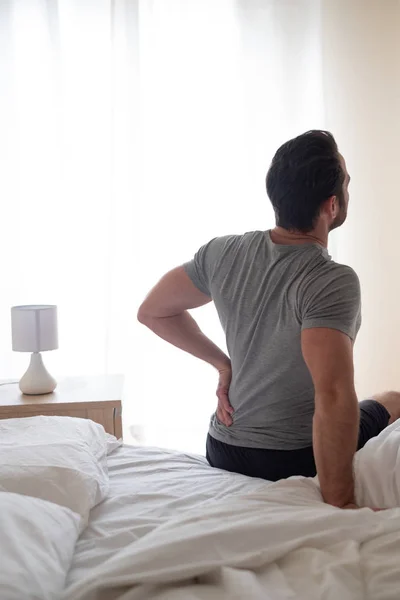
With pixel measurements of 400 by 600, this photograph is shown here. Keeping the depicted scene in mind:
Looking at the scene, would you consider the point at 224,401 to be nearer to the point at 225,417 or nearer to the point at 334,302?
the point at 225,417

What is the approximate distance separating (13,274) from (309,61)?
158cm

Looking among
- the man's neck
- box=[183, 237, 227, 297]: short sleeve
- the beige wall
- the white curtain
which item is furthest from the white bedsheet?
the beige wall

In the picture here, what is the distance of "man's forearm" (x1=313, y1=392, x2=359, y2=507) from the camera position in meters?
1.26

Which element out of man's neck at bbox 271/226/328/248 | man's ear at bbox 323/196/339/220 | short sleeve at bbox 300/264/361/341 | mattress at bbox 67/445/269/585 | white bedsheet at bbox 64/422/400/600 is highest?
man's ear at bbox 323/196/339/220

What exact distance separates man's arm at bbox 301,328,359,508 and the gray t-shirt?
8 cm

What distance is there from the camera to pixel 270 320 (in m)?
1.48

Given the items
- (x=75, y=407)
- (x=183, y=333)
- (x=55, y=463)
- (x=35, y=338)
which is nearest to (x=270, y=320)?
(x=183, y=333)

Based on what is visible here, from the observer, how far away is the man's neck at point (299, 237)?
149cm

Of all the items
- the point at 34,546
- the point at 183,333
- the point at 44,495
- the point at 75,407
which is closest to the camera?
the point at 34,546

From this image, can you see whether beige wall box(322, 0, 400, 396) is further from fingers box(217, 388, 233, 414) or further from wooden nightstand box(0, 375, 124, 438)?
fingers box(217, 388, 233, 414)

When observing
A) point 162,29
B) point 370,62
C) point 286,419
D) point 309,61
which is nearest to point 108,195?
point 162,29

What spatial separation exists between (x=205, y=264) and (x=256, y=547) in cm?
82

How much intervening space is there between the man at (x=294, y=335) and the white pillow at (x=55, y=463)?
1.13 feet

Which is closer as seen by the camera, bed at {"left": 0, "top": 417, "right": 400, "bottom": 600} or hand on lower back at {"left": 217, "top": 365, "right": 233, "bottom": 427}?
bed at {"left": 0, "top": 417, "right": 400, "bottom": 600}
